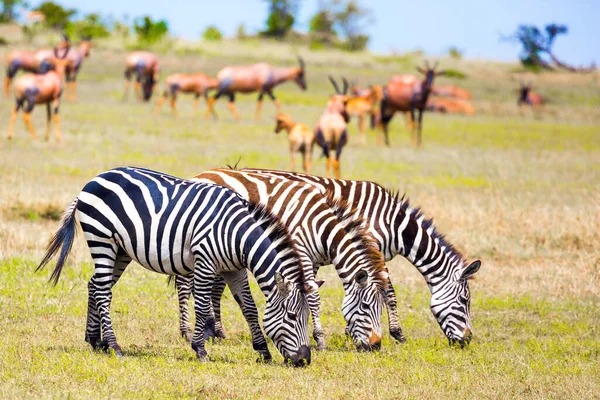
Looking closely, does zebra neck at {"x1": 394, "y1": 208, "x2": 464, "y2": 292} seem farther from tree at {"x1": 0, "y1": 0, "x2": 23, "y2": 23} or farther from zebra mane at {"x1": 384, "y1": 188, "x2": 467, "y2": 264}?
tree at {"x1": 0, "y1": 0, "x2": 23, "y2": 23}

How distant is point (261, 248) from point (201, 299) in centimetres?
67

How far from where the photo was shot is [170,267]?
7312mm

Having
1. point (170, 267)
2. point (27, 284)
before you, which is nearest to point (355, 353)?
point (170, 267)

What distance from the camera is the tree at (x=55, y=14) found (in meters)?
59.2

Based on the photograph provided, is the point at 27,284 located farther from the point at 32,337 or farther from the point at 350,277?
the point at 350,277

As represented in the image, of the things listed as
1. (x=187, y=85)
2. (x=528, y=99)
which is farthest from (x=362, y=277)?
(x=528, y=99)

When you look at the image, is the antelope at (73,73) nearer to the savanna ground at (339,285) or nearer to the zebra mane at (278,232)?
the savanna ground at (339,285)

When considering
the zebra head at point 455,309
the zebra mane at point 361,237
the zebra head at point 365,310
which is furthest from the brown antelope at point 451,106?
the zebra head at point 365,310

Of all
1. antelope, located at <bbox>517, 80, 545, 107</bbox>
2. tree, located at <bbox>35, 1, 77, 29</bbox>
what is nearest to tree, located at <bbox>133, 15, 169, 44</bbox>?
tree, located at <bbox>35, 1, 77, 29</bbox>

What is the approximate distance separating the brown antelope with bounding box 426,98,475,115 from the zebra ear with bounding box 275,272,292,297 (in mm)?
30475

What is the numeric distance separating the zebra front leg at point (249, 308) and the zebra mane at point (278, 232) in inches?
25.5

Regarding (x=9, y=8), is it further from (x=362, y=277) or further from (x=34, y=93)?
(x=362, y=277)

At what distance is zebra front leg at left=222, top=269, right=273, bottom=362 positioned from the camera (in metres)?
7.27

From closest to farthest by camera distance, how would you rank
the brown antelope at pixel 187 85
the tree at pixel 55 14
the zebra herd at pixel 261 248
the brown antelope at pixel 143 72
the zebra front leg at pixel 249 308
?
the zebra herd at pixel 261 248, the zebra front leg at pixel 249 308, the brown antelope at pixel 187 85, the brown antelope at pixel 143 72, the tree at pixel 55 14
